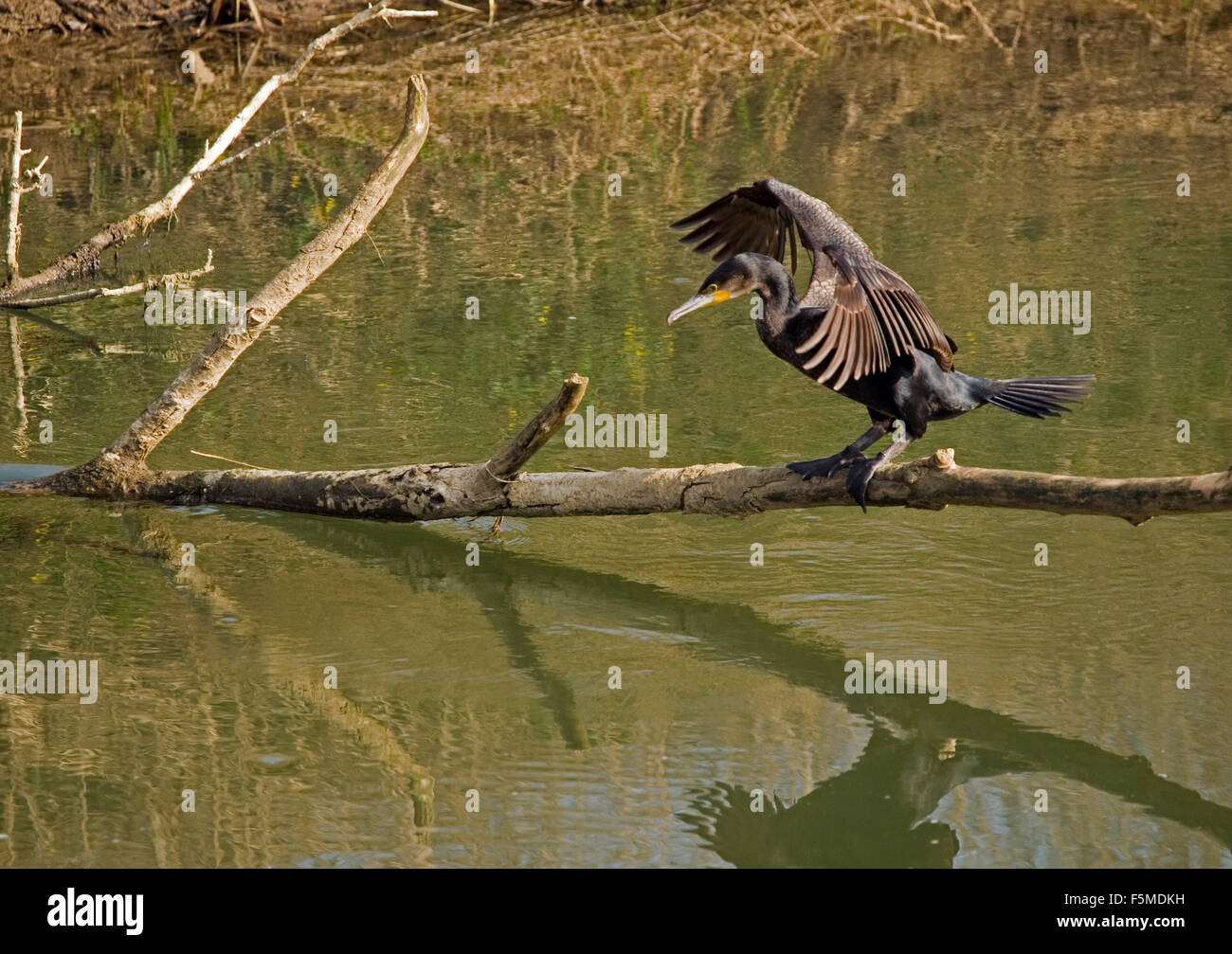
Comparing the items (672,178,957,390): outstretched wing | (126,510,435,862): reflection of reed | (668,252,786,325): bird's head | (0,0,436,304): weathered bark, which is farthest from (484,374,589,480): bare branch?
(0,0,436,304): weathered bark

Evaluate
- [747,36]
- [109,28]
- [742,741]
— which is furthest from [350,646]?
[109,28]

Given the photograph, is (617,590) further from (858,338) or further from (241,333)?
(241,333)

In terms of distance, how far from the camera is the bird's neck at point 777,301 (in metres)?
4.13

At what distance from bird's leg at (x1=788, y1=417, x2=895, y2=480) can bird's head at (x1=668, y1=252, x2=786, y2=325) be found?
53 cm

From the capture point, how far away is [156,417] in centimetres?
562

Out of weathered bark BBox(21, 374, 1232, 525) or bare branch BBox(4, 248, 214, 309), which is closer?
weathered bark BBox(21, 374, 1232, 525)

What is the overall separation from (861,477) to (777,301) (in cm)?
54

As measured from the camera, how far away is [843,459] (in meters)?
A: 4.35

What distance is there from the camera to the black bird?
3.95 meters

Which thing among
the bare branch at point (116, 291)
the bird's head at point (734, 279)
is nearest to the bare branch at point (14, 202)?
the bare branch at point (116, 291)

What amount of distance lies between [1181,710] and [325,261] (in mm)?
3312

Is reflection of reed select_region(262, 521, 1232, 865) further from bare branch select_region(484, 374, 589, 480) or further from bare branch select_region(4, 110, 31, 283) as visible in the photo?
bare branch select_region(4, 110, 31, 283)

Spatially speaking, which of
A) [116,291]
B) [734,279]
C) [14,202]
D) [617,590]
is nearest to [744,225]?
[734,279]

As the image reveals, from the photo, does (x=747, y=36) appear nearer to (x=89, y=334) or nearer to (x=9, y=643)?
(x=89, y=334)
